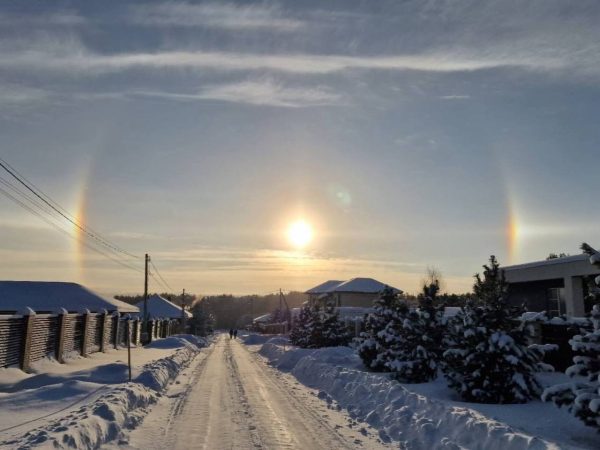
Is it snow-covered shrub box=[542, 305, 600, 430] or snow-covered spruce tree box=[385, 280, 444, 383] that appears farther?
snow-covered spruce tree box=[385, 280, 444, 383]

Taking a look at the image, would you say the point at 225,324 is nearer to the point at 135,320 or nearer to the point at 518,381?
the point at 135,320

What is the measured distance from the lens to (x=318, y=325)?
1580 inches

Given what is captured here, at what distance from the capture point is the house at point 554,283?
2423cm

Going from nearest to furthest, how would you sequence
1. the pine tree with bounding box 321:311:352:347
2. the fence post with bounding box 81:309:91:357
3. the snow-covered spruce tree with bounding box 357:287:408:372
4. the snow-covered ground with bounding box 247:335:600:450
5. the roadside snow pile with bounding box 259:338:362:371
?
the snow-covered ground with bounding box 247:335:600:450
the snow-covered spruce tree with bounding box 357:287:408:372
the roadside snow pile with bounding box 259:338:362:371
the fence post with bounding box 81:309:91:357
the pine tree with bounding box 321:311:352:347

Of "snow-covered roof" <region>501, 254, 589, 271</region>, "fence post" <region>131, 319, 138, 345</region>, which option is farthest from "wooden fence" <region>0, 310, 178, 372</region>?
"snow-covered roof" <region>501, 254, 589, 271</region>

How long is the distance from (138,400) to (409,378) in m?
8.62

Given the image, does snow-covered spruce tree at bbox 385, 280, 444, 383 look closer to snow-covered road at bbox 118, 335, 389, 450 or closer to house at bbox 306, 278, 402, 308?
snow-covered road at bbox 118, 335, 389, 450

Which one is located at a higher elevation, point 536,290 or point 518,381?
point 536,290

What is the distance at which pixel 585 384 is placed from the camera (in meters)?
9.50

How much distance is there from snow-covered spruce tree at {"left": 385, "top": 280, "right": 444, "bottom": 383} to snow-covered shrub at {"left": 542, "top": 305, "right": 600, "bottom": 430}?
858cm

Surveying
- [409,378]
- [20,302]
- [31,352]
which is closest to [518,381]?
[409,378]

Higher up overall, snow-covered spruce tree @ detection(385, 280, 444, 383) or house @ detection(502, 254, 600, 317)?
house @ detection(502, 254, 600, 317)

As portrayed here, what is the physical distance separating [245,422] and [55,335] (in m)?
14.9

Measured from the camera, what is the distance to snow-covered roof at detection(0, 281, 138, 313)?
122 ft
